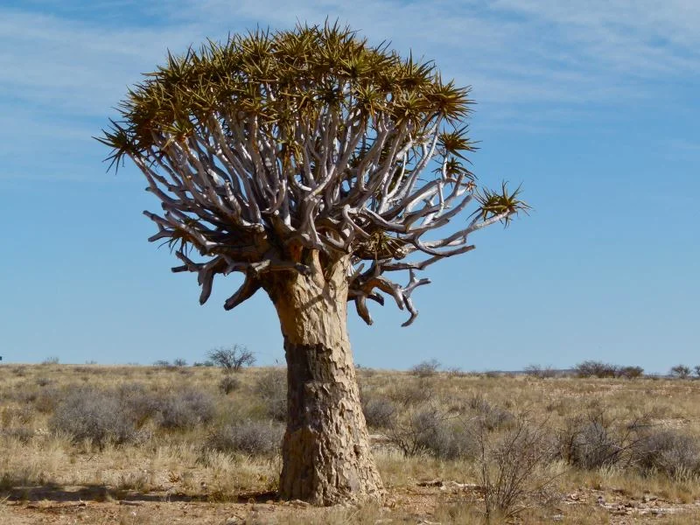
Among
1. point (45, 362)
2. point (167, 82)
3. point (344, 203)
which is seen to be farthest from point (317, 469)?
point (45, 362)

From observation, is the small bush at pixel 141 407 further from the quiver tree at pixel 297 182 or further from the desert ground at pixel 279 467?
the quiver tree at pixel 297 182

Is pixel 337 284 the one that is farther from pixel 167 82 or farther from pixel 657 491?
pixel 657 491

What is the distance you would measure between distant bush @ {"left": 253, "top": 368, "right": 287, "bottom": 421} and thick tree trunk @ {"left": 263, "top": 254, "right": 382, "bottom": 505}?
28.6 ft

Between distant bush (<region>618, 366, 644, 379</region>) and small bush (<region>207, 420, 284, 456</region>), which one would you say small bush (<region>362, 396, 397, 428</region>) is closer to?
small bush (<region>207, 420, 284, 456</region>)

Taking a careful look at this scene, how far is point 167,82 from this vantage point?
1003 cm

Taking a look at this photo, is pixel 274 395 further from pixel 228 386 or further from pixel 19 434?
pixel 19 434

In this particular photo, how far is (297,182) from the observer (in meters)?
9.73

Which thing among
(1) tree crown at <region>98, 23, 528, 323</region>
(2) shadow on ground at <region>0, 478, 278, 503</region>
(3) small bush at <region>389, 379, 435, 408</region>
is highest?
(1) tree crown at <region>98, 23, 528, 323</region>

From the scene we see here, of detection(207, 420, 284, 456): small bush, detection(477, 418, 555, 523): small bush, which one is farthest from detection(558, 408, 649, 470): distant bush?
detection(207, 420, 284, 456): small bush

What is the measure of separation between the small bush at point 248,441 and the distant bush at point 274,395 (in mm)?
4084

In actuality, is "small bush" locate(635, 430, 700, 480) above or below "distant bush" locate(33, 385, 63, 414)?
below

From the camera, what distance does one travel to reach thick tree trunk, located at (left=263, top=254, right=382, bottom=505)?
9.51 m

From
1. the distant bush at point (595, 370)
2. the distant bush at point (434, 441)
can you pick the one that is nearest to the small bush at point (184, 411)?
the distant bush at point (434, 441)

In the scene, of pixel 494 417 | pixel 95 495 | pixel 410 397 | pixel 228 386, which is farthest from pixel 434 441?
pixel 228 386
